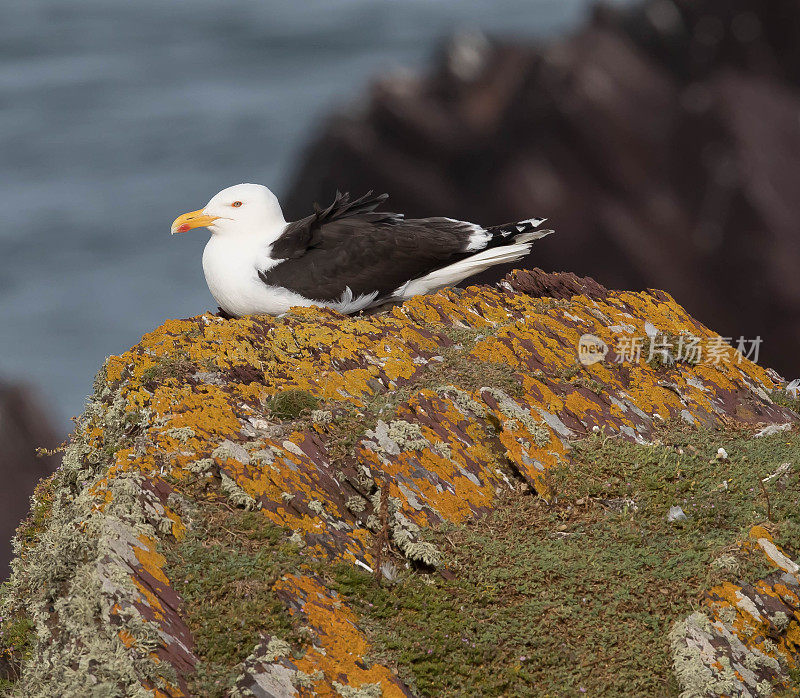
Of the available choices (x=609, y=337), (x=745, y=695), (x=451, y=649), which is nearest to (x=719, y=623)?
(x=745, y=695)

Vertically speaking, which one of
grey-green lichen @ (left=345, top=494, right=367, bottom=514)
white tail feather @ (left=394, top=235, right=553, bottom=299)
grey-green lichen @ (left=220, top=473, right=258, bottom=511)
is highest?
white tail feather @ (left=394, top=235, right=553, bottom=299)

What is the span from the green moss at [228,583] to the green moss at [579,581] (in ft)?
1.44

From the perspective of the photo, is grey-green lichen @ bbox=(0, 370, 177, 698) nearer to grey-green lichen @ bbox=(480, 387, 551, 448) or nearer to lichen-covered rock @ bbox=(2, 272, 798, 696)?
lichen-covered rock @ bbox=(2, 272, 798, 696)

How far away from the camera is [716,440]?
7.46m

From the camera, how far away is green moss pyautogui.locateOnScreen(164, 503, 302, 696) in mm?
4727

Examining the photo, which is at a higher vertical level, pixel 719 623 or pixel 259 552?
pixel 259 552

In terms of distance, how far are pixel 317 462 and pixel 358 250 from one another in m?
3.94

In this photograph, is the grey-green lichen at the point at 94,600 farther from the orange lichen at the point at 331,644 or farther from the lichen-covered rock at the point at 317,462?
the orange lichen at the point at 331,644

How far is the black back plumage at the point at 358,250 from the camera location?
31.1 feet

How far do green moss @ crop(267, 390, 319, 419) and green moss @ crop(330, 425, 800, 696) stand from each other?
1.44 m

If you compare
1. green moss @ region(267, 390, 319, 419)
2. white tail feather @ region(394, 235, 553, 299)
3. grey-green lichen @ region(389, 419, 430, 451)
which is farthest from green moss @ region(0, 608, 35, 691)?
white tail feather @ region(394, 235, 553, 299)

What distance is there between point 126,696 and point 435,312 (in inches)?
207

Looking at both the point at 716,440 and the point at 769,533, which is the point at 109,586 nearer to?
the point at 769,533

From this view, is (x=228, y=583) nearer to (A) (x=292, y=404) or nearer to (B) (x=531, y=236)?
(A) (x=292, y=404)
